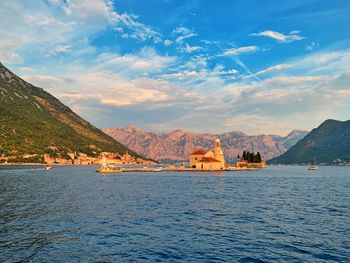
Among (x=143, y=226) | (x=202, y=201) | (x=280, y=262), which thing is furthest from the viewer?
(x=202, y=201)

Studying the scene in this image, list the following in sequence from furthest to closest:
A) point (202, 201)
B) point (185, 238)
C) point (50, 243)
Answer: point (202, 201) < point (185, 238) < point (50, 243)

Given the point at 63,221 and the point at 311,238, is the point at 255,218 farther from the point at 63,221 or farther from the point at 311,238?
the point at 63,221

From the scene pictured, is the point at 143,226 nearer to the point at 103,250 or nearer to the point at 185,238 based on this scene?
the point at 185,238

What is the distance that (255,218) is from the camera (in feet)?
162

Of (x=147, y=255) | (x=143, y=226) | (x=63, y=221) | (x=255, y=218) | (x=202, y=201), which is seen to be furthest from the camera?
(x=202, y=201)

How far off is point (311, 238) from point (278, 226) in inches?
263

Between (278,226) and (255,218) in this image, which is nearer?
(278,226)

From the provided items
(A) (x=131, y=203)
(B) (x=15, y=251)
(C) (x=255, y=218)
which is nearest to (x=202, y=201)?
(A) (x=131, y=203)

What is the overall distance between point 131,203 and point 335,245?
39955 millimetres

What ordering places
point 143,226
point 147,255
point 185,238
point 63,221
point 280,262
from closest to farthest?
1. point 280,262
2. point 147,255
3. point 185,238
4. point 143,226
5. point 63,221

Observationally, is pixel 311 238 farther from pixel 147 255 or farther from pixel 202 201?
pixel 202 201

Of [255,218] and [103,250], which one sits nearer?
[103,250]

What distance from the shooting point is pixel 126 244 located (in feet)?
111

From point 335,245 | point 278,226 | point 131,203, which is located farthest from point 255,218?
point 131,203
